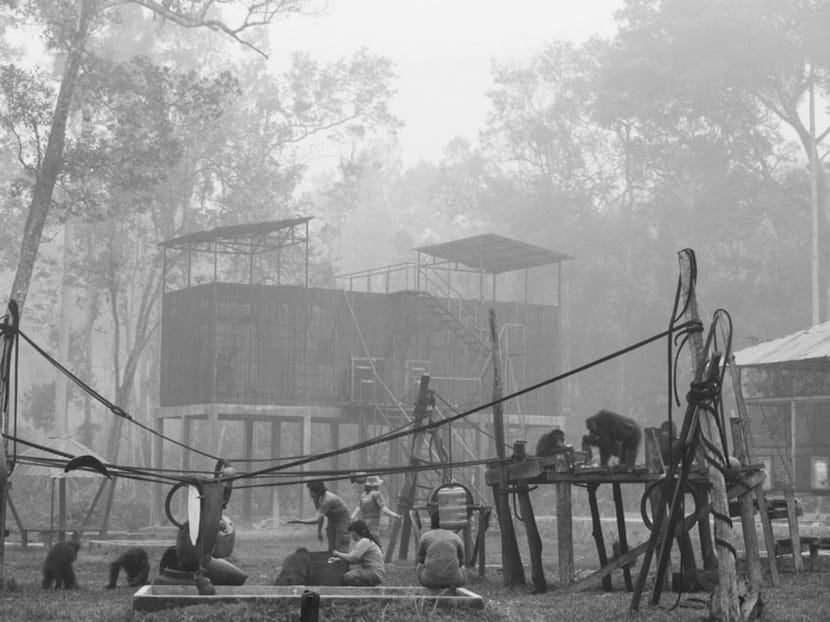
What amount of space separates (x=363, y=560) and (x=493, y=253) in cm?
2917

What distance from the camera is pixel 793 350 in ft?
110

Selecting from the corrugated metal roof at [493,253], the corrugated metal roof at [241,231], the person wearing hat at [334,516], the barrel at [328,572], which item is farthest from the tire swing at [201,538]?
the corrugated metal roof at [493,253]

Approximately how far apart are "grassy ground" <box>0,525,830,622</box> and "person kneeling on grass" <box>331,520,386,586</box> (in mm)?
1503

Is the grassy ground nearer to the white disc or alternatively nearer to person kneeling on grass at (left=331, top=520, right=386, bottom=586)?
the white disc

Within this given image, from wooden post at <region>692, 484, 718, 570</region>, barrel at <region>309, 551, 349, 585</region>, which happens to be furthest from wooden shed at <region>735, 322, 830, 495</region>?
barrel at <region>309, 551, 349, 585</region>

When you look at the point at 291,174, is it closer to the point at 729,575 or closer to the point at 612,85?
the point at 612,85

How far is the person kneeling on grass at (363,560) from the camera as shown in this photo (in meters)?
15.8

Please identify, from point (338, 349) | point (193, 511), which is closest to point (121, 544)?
point (338, 349)

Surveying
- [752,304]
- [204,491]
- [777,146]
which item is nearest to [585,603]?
[204,491]

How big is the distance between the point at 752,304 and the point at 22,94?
3686 centimetres

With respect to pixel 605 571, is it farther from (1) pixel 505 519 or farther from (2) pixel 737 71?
(2) pixel 737 71

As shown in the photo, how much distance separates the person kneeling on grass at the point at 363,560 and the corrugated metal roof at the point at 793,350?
1756 cm

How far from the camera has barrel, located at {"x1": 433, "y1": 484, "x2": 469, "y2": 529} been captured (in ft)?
62.9

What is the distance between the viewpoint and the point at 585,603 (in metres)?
15.5
